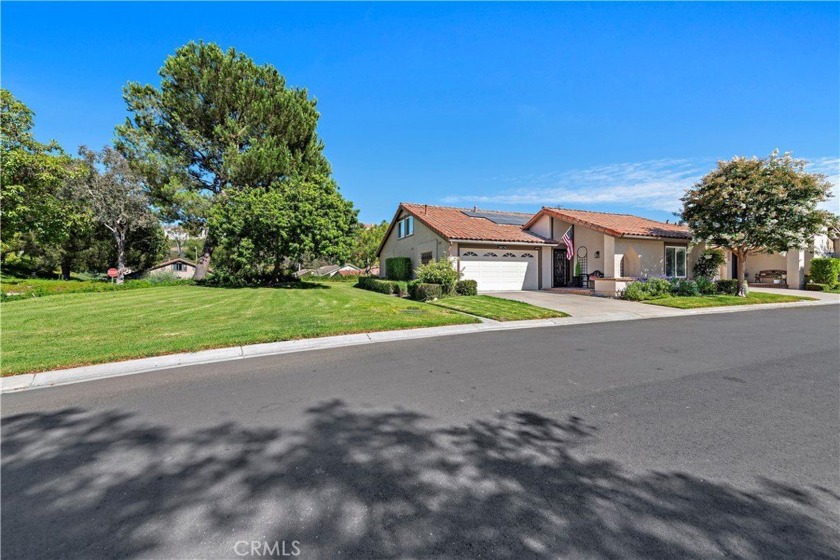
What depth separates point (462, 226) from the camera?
21.8m

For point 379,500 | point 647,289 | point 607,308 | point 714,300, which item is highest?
point 647,289

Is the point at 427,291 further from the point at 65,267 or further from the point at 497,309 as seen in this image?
the point at 65,267

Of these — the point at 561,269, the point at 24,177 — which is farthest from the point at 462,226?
the point at 24,177

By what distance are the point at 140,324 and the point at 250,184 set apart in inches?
755

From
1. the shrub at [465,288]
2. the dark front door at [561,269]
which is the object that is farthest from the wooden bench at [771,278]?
the shrub at [465,288]

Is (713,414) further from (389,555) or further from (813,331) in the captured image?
(813,331)

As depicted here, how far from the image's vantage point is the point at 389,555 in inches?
82.8

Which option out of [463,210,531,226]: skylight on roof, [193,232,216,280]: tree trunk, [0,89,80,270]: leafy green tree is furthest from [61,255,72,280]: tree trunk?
[463,210,531,226]: skylight on roof

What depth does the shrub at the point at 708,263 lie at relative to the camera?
2020 centimetres

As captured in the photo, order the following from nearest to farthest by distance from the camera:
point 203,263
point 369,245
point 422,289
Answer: point 422,289 < point 203,263 < point 369,245

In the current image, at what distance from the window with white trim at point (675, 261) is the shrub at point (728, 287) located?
1975 millimetres

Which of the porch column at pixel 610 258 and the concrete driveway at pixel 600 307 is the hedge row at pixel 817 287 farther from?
the concrete driveway at pixel 600 307

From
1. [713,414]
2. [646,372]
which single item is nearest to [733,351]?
[646,372]

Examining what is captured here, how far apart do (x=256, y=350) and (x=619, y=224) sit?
20.2 metres
